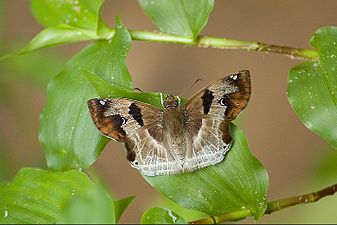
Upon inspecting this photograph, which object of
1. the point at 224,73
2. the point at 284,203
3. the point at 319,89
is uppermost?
the point at 319,89

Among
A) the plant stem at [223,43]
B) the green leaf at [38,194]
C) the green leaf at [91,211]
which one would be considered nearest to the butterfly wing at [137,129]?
the green leaf at [38,194]

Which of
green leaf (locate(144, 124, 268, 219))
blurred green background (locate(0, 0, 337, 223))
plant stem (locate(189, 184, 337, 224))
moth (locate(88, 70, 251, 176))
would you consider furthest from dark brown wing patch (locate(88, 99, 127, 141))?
blurred green background (locate(0, 0, 337, 223))

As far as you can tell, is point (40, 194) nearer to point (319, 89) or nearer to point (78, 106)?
point (78, 106)

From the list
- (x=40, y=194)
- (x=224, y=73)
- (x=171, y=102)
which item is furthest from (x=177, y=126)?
(x=224, y=73)

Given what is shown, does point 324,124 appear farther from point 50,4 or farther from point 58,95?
point 50,4

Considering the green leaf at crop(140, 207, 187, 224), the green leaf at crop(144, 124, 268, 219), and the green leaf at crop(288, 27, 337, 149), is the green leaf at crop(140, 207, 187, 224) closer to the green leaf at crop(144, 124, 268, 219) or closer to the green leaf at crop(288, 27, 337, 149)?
the green leaf at crop(144, 124, 268, 219)

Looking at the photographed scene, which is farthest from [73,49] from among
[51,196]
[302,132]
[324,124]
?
[324,124]

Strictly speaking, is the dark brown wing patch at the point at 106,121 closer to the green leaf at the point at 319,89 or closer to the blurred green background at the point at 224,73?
the green leaf at the point at 319,89
